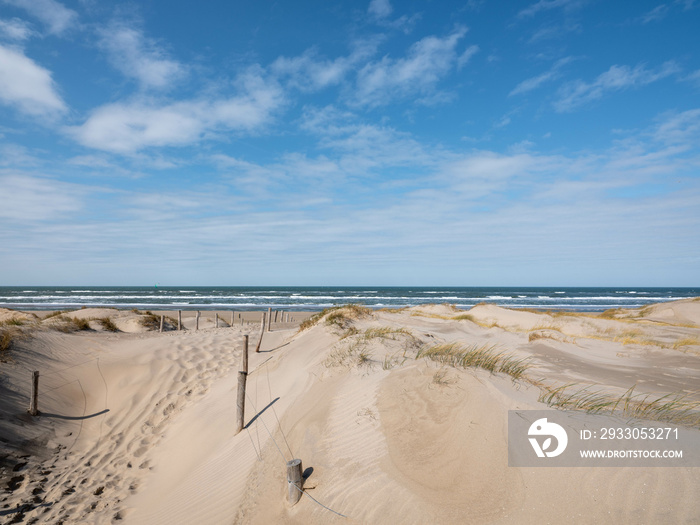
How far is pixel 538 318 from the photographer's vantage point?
24406mm

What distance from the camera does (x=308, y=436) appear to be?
674cm

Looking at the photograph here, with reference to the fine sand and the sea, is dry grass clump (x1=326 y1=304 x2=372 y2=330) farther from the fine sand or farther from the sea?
the sea

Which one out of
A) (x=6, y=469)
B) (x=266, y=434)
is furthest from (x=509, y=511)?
(x=6, y=469)

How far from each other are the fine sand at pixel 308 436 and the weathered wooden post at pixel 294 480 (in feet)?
0.59

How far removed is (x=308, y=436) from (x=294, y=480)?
1.49 meters

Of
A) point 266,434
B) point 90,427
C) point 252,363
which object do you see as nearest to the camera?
point 266,434

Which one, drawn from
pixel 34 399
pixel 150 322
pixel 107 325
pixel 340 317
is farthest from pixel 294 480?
pixel 150 322

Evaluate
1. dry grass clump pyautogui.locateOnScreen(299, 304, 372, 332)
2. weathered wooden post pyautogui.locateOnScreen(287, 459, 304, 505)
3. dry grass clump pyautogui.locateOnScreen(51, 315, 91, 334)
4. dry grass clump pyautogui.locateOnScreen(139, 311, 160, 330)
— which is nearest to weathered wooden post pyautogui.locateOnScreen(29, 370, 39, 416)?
dry grass clump pyautogui.locateOnScreen(51, 315, 91, 334)

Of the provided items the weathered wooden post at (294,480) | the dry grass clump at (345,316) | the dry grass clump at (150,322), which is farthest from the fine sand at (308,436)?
the dry grass clump at (150,322)

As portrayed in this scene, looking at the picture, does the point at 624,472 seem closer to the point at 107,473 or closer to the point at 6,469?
the point at 107,473

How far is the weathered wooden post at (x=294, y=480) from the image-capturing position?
521 cm

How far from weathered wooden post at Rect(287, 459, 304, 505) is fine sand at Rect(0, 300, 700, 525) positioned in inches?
7.1

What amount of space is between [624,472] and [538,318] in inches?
866

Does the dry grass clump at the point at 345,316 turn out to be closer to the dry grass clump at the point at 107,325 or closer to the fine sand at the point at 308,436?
the fine sand at the point at 308,436
